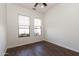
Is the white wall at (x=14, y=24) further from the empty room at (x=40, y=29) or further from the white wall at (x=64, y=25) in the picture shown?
the white wall at (x=64, y=25)

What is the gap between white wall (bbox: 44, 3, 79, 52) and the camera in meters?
3.29

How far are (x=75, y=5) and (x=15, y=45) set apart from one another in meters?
4.13

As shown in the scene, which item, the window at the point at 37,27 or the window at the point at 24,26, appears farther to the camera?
the window at the point at 37,27

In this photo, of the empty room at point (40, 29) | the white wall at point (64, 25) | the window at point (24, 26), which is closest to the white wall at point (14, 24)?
the empty room at point (40, 29)

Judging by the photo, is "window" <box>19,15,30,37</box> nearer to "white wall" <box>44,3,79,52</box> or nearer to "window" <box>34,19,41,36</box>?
"window" <box>34,19,41,36</box>

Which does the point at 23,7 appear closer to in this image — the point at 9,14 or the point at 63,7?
the point at 9,14

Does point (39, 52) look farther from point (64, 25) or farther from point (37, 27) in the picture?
point (37, 27)

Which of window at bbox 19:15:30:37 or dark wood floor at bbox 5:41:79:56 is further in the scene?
window at bbox 19:15:30:37

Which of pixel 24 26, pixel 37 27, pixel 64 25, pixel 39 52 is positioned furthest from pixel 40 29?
pixel 39 52

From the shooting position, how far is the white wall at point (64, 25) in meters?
3.29

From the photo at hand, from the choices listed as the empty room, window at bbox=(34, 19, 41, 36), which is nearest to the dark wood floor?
the empty room

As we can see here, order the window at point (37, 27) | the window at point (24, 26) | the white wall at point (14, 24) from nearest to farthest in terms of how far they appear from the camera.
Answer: the white wall at point (14, 24) → the window at point (24, 26) → the window at point (37, 27)

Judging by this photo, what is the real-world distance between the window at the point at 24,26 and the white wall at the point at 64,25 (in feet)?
5.75

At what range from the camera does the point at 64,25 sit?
12.9ft
